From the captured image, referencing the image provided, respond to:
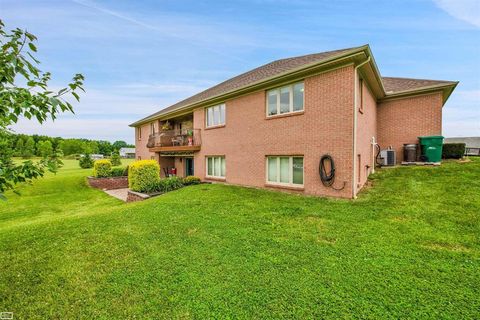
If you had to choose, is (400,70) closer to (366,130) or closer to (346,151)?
(366,130)

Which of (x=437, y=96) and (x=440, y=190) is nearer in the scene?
(x=440, y=190)

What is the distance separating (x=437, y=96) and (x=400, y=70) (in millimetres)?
10208

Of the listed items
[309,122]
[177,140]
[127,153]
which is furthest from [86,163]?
[127,153]

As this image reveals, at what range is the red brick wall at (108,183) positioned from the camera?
19.1 metres

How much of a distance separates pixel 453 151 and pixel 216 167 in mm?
14283

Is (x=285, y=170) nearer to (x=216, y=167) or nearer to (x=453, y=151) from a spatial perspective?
(x=216, y=167)

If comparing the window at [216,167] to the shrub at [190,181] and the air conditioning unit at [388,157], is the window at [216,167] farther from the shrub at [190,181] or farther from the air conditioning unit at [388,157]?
the air conditioning unit at [388,157]

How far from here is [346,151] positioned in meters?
8.41

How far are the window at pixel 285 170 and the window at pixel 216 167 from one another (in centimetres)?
399

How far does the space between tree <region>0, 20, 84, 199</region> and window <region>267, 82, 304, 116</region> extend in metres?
8.71

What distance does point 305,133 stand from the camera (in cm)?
950

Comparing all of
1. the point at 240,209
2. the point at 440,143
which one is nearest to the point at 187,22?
the point at 240,209

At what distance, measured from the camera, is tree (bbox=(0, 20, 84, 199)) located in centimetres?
228

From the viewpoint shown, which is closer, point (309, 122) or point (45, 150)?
point (45, 150)
